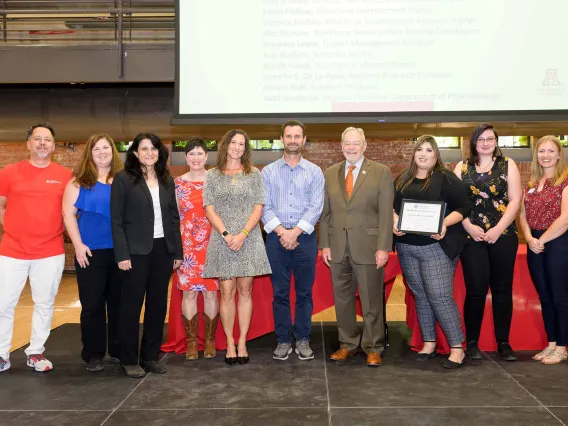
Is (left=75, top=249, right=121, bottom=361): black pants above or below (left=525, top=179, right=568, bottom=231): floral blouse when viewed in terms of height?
below

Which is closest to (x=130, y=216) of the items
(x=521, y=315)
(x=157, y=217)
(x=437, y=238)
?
(x=157, y=217)

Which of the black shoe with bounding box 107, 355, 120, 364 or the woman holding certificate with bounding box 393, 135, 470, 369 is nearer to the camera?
the woman holding certificate with bounding box 393, 135, 470, 369

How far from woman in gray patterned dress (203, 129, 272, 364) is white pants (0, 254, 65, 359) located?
3.35 ft

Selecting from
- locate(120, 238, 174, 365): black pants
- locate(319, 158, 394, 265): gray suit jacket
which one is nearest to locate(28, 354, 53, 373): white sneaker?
locate(120, 238, 174, 365): black pants

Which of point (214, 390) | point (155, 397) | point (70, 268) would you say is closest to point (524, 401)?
point (214, 390)

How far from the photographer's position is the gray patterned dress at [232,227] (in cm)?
Answer: 341

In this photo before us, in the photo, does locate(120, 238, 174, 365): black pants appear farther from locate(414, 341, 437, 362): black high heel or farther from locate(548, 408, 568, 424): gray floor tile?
locate(548, 408, 568, 424): gray floor tile

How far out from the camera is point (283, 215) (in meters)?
3.58

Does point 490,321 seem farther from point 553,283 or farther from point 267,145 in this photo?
point 267,145

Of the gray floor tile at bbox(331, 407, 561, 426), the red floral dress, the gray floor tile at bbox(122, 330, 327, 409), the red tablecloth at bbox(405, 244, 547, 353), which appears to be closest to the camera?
the gray floor tile at bbox(331, 407, 561, 426)

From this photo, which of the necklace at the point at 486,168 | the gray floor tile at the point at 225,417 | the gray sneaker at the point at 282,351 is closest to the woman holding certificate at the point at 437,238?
the necklace at the point at 486,168

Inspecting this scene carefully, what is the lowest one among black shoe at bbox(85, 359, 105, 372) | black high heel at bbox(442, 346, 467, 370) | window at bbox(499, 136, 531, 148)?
black shoe at bbox(85, 359, 105, 372)

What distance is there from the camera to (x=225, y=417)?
2615 millimetres

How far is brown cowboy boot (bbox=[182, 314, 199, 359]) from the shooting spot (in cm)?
367
